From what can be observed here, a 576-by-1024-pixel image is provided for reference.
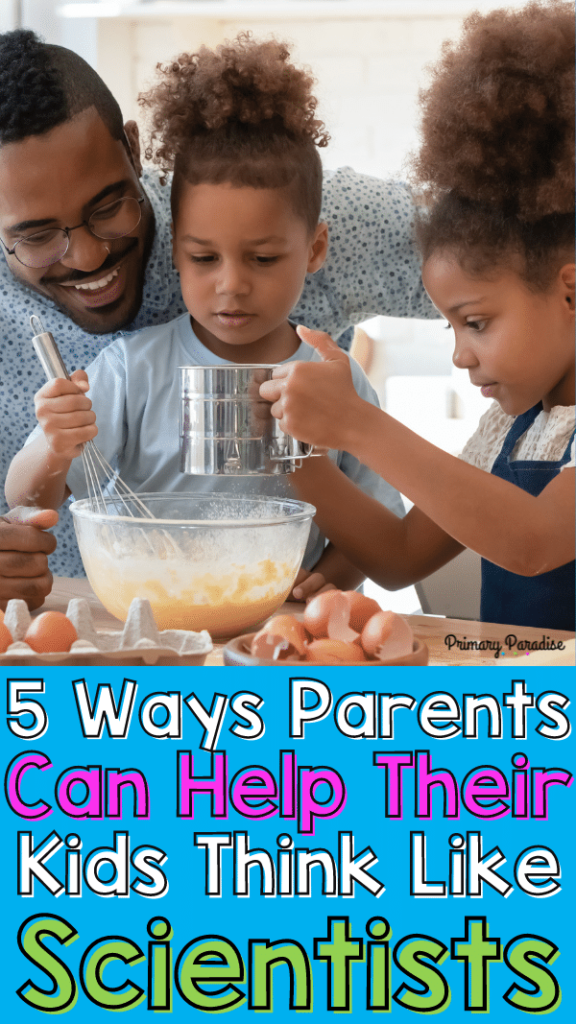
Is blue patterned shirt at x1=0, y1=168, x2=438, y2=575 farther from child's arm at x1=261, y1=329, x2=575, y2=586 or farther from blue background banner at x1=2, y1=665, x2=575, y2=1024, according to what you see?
blue background banner at x1=2, y1=665, x2=575, y2=1024

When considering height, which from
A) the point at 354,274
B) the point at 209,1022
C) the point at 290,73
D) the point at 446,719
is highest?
the point at 290,73

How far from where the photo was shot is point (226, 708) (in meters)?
0.49

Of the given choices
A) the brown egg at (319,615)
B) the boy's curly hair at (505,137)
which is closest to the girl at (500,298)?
the boy's curly hair at (505,137)

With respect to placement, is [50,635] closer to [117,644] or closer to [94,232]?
[117,644]

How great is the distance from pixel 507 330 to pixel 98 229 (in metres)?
0.29

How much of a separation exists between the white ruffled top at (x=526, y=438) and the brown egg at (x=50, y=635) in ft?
0.93

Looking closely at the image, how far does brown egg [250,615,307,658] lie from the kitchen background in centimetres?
19

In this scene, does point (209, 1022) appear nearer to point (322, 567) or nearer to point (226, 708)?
point (226, 708)

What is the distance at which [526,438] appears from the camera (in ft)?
2.21

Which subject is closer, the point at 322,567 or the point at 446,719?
the point at 446,719

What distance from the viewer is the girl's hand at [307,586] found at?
28.3 inches

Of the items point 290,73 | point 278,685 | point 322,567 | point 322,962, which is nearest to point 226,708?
point 278,685

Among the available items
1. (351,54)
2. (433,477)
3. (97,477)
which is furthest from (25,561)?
(351,54)

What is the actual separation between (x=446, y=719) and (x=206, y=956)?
169mm
